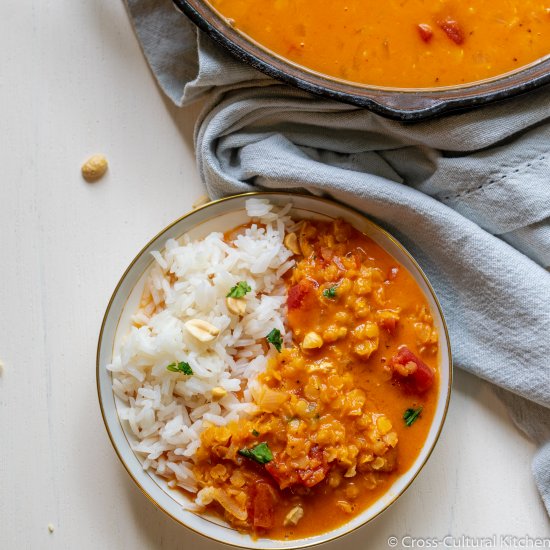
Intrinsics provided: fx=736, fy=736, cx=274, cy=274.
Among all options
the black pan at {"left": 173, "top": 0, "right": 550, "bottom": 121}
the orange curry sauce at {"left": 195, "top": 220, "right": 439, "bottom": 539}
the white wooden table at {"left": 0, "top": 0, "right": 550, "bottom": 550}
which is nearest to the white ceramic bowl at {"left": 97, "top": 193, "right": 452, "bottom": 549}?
the orange curry sauce at {"left": 195, "top": 220, "right": 439, "bottom": 539}

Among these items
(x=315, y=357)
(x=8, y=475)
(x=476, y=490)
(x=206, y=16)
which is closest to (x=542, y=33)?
(x=206, y=16)

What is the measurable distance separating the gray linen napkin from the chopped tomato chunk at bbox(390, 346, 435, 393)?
22cm

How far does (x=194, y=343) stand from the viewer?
229cm

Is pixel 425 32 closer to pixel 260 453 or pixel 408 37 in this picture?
pixel 408 37

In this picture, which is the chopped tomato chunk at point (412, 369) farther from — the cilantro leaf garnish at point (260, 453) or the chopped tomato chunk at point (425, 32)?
the chopped tomato chunk at point (425, 32)

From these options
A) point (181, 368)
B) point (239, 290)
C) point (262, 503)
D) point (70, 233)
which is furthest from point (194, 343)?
point (70, 233)

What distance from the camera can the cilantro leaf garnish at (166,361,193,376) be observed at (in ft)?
7.34

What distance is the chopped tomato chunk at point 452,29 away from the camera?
7.32 ft

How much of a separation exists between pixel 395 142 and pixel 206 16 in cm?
72

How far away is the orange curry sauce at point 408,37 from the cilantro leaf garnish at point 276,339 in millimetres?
812

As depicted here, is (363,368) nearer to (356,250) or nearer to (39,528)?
(356,250)

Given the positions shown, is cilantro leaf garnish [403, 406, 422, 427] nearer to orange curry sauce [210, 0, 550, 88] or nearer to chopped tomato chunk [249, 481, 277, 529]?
chopped tomato chunk [249, 481, 277, 529]

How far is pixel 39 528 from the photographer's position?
2520 mm

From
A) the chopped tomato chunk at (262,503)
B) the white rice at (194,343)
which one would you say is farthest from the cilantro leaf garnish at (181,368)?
the chopped tomato chunk at (262,503)
